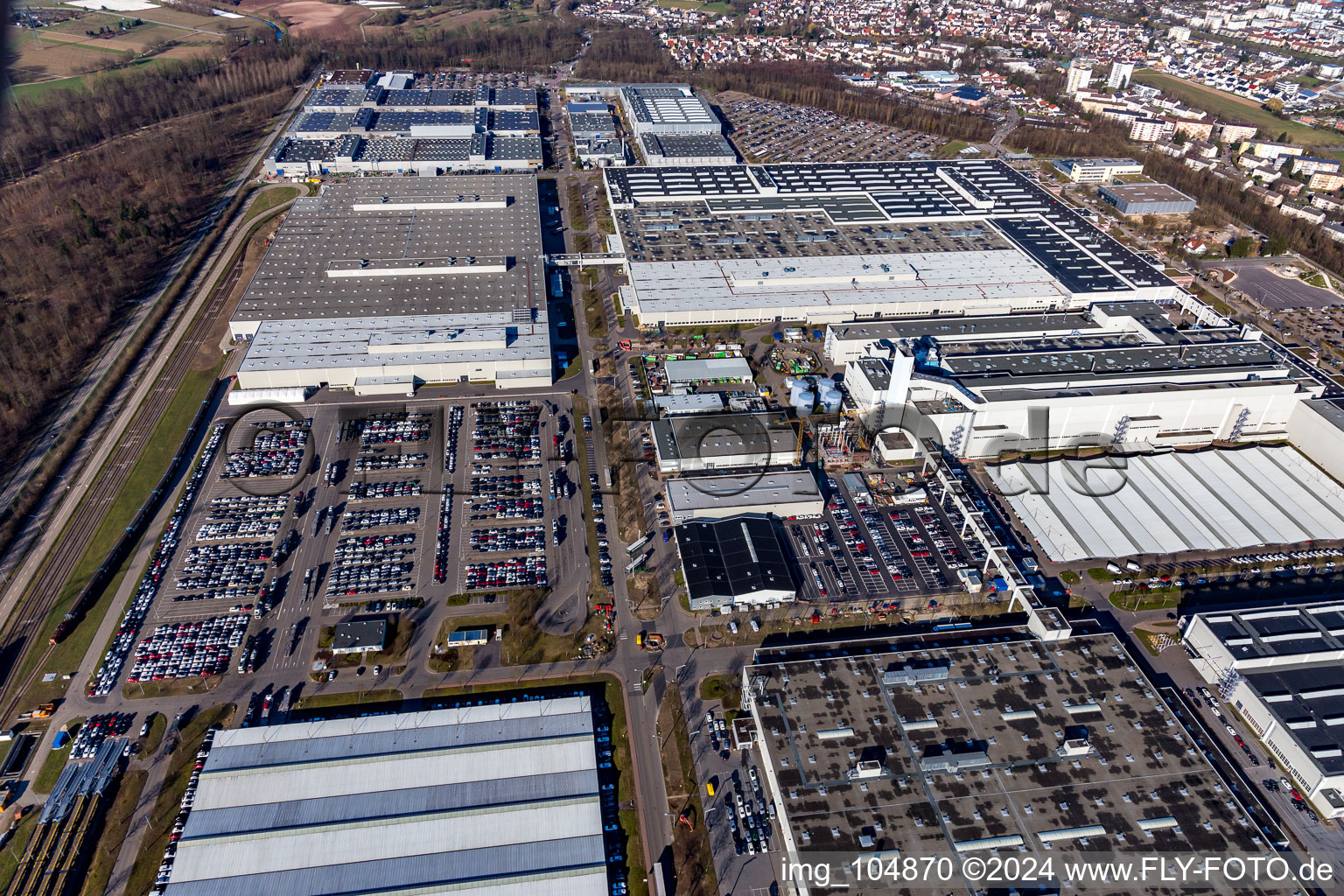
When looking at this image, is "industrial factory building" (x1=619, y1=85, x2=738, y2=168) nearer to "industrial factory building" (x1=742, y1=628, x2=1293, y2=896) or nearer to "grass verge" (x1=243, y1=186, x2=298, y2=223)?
"grass verge" (x1=243, y1=186, x2=298, y2=223)

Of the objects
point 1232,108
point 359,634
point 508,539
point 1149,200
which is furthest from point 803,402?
point 1232,108

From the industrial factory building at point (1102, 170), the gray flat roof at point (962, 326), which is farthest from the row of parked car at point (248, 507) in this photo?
the industrial factory building at point (1102, 170)

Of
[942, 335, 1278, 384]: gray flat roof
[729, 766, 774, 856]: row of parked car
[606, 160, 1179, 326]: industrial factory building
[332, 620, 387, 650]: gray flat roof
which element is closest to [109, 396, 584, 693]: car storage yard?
[332, 620, 387, 650]: gray flat roof

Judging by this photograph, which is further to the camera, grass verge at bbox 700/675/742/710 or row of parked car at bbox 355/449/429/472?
row of parked car at bbox 355/449/429/472

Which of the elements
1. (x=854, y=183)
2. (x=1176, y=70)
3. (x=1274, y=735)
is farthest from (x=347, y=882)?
(x=1176, y=70)

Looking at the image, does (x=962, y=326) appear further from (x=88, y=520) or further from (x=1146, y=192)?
(x=88, y=520)

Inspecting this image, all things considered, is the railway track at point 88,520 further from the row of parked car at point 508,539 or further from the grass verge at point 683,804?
the grass verge at point 683,804
